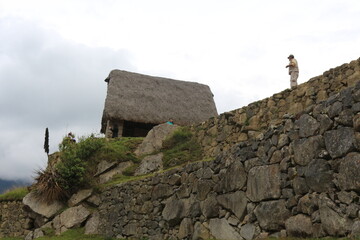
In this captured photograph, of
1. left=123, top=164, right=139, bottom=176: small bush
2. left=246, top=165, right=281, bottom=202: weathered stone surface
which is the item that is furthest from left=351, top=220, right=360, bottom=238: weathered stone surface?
left=123, top=164, right=139, bottom=176: small bush

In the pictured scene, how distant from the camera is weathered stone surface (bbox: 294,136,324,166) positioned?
5.47 metres

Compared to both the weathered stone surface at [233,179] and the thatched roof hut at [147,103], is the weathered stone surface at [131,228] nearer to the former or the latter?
the weathered stone surface at [233,179]

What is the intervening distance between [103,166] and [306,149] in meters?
11.5

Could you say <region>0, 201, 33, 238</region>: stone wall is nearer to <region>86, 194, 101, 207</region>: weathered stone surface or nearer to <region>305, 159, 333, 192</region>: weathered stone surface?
<region>86, 194, 101, 207</region>: weathered stone surface

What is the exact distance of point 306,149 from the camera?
5.67 meters

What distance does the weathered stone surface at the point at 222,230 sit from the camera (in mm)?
7074

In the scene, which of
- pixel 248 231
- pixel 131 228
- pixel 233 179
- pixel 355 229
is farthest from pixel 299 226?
pixel 131 228

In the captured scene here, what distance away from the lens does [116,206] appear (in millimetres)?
12430

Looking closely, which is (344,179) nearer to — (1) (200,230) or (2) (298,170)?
(2) (298,170)

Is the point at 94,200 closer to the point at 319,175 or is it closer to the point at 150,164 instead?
the point at 150,164

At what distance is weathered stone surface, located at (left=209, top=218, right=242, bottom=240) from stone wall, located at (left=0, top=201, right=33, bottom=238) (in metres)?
10.8

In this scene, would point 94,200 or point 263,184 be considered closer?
point 263,184

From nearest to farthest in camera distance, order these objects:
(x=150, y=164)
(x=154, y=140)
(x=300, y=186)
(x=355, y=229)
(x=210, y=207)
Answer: (x=355, y=229) → (x=300, y=186) → (x=210, y=207) → (x=150, y=164) → (x=154, y=140)

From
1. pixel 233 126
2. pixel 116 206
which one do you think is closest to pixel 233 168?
pixel 233 126
